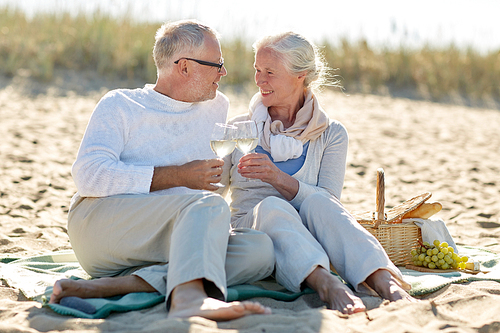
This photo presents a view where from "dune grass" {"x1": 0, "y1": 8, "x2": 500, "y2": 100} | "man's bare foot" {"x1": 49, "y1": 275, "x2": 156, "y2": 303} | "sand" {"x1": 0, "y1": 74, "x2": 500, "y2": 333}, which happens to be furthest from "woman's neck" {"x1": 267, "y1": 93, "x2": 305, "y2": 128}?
"dune grass" {"x1": 0, "y1": 8, "x2": 500, "y2": 100}

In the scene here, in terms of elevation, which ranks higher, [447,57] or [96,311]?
[447,57]

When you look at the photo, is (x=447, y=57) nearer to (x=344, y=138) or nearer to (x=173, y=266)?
(x=344, y=138)

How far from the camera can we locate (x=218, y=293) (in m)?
2.69

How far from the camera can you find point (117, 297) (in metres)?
2.86

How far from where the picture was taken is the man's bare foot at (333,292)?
269 centimetres

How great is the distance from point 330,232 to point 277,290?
1.49 feet

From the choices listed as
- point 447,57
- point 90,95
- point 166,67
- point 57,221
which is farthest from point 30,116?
point 447,57

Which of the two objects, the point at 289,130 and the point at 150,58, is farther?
the point at 150,58

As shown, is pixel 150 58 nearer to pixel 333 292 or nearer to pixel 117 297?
pixel 117 297

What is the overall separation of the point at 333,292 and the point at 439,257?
129 centimetres

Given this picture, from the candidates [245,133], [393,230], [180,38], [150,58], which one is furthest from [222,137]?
[150,58]

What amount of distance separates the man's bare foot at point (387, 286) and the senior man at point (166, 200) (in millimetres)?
582

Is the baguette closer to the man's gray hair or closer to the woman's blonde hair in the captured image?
the woman's blonde hair

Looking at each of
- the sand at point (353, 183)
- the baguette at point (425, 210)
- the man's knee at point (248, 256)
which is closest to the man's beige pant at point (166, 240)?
the man's knee at point (248, 256)
